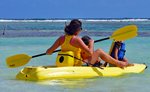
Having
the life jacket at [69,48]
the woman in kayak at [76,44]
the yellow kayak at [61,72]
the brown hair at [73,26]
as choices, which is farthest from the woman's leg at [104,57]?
the brown hair at [73,26]

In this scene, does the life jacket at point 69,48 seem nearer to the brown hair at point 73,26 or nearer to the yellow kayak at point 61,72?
the brown hair at point 73,26

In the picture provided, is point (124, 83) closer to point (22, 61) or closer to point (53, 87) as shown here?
point (53, 87)

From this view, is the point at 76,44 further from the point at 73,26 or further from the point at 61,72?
the point at 61,72

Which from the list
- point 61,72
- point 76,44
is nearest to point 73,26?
point 76,44

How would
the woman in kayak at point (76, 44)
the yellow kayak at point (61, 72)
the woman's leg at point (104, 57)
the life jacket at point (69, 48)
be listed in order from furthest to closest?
1. the woman's leg at point (104, 57)
2. the life jacket at point (69, 48)
3. the woman in kayak at point (76, 44)
4. the yellow kayak at point (61, 72)

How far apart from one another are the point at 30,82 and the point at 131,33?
2.33 m

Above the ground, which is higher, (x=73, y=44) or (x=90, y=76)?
(x=73, y=44)

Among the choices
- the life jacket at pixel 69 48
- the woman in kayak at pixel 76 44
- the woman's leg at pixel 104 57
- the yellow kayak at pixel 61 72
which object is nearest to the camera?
the yellow kayak at pixel 61 72

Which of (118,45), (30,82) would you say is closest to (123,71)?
(118,45)

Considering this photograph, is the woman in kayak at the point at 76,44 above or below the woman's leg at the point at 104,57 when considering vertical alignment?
above

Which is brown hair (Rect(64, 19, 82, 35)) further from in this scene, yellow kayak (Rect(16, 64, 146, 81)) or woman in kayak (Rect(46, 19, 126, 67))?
yellow kayak (Rect(16, 64, 146, 81))

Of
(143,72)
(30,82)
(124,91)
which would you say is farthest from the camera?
(143,72)

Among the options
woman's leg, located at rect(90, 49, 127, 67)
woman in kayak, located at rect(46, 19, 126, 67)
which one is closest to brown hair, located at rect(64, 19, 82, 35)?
woman in kayak, located at rect(46, 19, 126, 67)

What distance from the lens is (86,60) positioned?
8.38 meters
